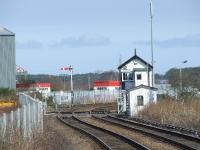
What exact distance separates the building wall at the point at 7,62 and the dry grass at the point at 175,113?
34.5 m

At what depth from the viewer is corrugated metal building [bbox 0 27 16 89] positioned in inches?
3046

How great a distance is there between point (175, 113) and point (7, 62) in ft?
149

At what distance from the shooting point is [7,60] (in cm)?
8056

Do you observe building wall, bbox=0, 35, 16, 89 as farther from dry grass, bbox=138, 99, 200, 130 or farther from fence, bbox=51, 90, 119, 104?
dry grass, bbox=138, 99, 200, 130

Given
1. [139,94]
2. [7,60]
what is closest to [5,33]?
[7,60]

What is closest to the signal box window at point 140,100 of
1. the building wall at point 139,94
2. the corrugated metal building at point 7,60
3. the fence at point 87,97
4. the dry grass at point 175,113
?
the building wall at point 139,94

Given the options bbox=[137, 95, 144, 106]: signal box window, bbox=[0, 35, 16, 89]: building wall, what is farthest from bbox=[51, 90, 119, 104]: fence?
bbox=[137, 95, 144, 106]: signal box window

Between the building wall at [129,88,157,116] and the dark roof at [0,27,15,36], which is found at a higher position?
the dark roof at [0,27,15,36]

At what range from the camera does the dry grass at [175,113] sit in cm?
3424

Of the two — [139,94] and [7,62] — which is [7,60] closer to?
[7,62]

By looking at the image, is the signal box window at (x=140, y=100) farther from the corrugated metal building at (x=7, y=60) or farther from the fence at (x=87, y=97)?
the fence at (x=87, y=97)

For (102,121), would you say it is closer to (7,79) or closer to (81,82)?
(7,79)

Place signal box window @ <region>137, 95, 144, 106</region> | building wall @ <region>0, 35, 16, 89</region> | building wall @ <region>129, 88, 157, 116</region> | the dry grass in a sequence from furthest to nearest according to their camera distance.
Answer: building wall @ <region>0, 35, 16, 89</region>, signal box window @ <region>137, 95, 144, 106</region>, building wall @ <region>129, 88, 157, 116</region>, the dry grass

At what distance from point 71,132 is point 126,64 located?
4482 centimetres
